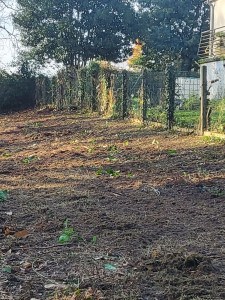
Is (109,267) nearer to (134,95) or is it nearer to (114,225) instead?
(114,225)

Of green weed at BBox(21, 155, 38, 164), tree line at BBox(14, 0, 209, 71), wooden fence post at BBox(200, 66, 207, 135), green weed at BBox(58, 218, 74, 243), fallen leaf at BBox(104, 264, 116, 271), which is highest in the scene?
tree line at BBox(14, 0, 209, 71)

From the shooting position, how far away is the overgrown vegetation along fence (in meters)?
11.0

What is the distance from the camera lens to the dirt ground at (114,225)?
8.50 feet

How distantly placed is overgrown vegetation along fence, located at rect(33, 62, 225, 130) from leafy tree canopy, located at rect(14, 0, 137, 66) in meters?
9.77

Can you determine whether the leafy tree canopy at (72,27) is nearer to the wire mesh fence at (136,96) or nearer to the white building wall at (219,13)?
the white building wall at (219,13)

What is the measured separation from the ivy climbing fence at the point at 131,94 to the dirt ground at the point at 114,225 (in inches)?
136

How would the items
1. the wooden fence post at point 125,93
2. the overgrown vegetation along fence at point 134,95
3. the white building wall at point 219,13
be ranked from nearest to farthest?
the overgrown vegetation along fence at point 134,95, the wooden fence post at point 125,93, the white building wall at point 219,13

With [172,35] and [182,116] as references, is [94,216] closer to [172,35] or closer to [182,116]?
[182,116]

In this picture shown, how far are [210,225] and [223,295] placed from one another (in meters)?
1.42

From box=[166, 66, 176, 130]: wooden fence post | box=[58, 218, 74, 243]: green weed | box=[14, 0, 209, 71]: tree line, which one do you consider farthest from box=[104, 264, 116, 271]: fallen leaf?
box=[14, 0, 209, 71]: tree line

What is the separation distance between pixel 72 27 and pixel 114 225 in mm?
29205

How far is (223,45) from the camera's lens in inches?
930

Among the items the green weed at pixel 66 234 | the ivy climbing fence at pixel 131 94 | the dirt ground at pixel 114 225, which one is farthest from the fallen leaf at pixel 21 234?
the ivy climbing fence at pixel 131 94

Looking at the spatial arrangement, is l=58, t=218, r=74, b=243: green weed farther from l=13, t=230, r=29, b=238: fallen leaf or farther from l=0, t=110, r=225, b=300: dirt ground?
l=13, t=230, r=29, b=238: fallen leaf
